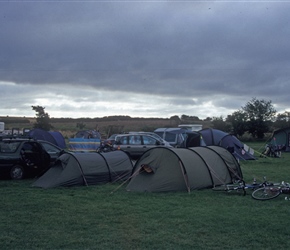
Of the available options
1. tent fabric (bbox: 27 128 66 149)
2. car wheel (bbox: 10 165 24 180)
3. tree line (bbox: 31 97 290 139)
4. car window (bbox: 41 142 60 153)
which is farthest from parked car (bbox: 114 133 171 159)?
tree line (bbox: 31 97 290 139)

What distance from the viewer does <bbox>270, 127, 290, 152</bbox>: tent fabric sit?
35250 mm

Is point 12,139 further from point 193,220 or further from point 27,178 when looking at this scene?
point 193,220

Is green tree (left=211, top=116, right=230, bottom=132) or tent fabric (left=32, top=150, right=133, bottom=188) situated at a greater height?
green tree (left=211, top=116, right=230, bottom=132)

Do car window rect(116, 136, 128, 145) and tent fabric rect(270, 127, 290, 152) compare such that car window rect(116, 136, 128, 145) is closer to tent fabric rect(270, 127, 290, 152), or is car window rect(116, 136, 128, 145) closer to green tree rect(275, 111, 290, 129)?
tent fabric rect(270, 127, 290, 152)

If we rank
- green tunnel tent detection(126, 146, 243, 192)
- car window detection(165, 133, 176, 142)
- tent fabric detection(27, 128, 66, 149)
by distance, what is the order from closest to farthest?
1. green tunnel tent detection(126, 146, 243, 192)
2. car window detection(165, 133, 176, 142)
3. tent fabric detection(27, 128, 66, 149)

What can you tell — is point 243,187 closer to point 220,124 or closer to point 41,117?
point 41,117

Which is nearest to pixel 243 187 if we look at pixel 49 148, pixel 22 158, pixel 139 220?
pixel 139 220

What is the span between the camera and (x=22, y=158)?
51.8 ft

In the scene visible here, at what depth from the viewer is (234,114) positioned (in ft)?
170

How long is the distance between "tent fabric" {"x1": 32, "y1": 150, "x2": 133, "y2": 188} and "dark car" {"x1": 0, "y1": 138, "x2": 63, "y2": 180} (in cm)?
165

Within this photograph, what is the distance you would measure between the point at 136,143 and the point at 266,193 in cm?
1289

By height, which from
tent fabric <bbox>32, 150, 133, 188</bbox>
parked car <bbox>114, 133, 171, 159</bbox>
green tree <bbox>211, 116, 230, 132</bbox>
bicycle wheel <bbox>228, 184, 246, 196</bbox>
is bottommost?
bicycle wheel <bbox>228, 184, 246, 196</bbox>

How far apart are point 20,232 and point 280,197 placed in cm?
693

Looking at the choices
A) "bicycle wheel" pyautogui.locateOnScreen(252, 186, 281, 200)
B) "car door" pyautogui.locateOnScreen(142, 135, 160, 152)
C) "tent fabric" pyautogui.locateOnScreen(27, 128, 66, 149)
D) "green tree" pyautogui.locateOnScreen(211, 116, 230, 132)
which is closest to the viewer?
"bicycle wheel" pyautogui.locateOnScreen(252, 186, 281, 200)
